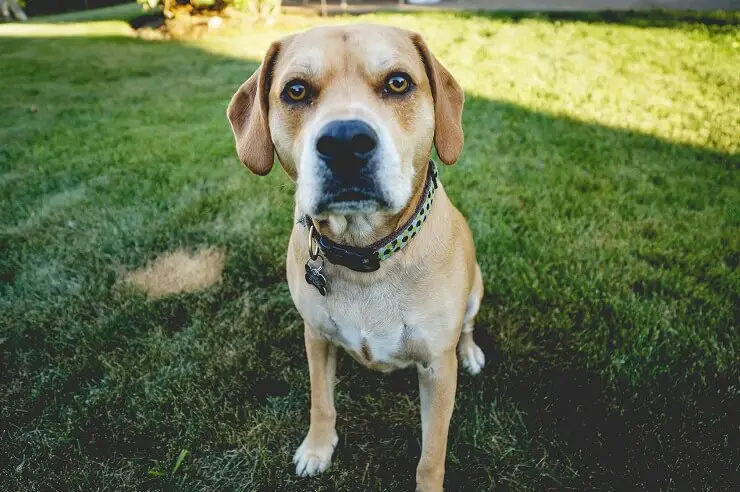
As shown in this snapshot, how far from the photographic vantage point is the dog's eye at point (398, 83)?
6.59ft

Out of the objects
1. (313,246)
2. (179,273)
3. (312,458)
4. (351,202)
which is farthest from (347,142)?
(179,273)

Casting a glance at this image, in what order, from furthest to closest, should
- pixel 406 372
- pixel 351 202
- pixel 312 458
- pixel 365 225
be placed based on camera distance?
pixel 406 372
pixel 312 458
pixel 365 225
pixel 351 202

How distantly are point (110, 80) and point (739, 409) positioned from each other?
37.5ft

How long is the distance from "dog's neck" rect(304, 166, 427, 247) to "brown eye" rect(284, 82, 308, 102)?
540 mm

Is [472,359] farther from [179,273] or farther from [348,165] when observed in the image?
[179,273]

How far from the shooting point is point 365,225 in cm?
214

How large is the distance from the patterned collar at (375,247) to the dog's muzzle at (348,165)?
11.4 inches

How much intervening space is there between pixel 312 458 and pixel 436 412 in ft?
2.44

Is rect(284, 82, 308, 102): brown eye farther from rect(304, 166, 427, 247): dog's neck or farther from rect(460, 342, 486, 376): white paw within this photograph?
rect(460, 342, 486, 376): white paw

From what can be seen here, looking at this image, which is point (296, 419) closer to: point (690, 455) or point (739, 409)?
point (690, 455)

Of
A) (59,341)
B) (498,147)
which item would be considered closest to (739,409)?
(498,147)

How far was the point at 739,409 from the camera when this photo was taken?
2.52 m

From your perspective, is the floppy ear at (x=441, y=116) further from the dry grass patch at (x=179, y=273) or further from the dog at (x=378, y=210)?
the dry grass patch at (x=179, y=273)

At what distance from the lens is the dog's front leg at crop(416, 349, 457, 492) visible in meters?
2.20
